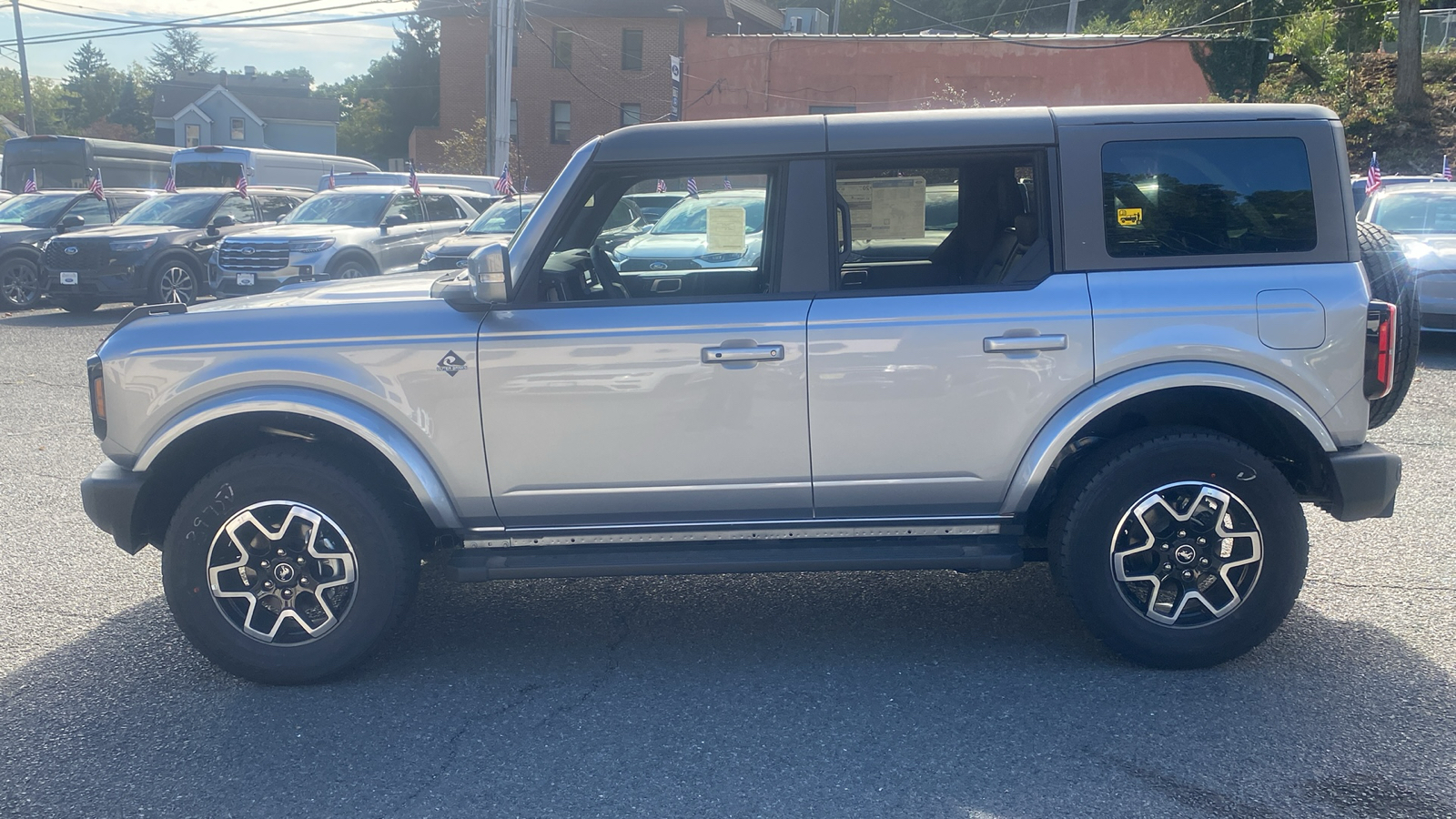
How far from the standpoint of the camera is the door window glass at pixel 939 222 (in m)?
4.13

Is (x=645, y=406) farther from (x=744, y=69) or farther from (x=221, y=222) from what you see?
(x=744, y=69)

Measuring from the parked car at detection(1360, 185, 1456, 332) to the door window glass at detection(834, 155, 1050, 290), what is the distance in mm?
7633

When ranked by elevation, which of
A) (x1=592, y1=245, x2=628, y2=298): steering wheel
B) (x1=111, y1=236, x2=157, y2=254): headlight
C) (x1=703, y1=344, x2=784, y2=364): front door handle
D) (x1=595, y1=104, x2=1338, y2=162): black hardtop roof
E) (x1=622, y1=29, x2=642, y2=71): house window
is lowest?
(x1=703, y1=344, x2=784, y2=364): front door handle

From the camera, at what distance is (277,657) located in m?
4.02

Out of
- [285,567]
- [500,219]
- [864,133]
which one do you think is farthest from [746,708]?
[500,219]

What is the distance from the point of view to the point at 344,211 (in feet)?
50.5

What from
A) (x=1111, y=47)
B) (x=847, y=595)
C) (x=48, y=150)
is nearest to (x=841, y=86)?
(x=1111, y=47)

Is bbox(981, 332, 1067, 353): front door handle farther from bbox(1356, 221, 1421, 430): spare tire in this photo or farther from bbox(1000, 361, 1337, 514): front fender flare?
bbox(1356, 221, 1421, 430): spare tire

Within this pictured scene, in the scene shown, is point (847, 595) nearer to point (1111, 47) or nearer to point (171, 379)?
point (171, 379)

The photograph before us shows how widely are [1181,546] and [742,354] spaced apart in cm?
170

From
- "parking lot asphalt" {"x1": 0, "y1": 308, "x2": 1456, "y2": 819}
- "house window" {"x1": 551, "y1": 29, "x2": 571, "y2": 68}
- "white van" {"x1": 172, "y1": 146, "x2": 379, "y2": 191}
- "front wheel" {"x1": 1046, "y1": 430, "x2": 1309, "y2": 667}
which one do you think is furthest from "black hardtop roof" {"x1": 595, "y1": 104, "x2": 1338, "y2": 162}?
"house window" {"x1": 551, "y1": 29, "x2": 571, "y2": 68}

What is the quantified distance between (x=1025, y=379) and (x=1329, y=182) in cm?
126

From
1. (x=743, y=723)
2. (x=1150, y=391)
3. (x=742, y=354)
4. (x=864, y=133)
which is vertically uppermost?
(x=864, y=133)

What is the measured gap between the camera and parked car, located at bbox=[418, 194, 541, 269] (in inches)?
512
